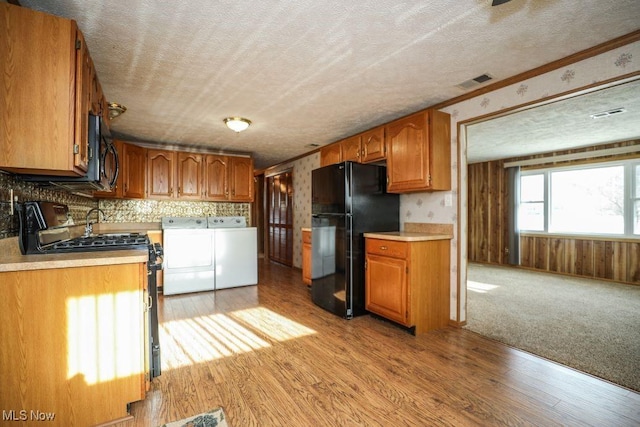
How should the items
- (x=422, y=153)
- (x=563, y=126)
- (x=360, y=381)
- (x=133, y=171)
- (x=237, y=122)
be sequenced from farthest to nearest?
(x=133, y=171)
(x=563, y=126)
(x=237, y=122)
(x=422, y=153)
(x=360, y=381)

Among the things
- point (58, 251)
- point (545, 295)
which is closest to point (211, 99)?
point (58, 251)

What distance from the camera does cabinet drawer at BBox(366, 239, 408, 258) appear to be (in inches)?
108

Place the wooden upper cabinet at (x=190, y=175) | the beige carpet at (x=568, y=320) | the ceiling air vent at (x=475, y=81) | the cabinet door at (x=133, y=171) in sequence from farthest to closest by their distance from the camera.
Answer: the wooden upper cabinet at (x=190, y=175), the cabinet door at (x=133, y=171), the ceiling air vent at (x=475, y=81), the beige carpet at (x=568, y=320)

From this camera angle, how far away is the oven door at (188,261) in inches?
160

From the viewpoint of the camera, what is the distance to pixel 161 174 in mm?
4539

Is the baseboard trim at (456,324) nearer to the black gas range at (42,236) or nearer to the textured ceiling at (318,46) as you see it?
the textured ceiling at (318,46)

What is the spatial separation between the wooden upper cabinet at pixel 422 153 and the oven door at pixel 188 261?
2768 mm

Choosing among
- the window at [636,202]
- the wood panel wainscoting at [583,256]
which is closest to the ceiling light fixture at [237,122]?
the wood panel wainscoting at [583,256]

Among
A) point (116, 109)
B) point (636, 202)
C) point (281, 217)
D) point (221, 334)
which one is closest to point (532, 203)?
point (636, 202)

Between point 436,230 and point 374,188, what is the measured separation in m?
0.79

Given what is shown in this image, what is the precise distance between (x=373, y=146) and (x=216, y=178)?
2.74 metres

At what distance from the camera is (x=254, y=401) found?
1.76m

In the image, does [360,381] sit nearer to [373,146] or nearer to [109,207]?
[373,146]

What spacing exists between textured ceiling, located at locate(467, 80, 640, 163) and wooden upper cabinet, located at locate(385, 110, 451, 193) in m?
0.84
